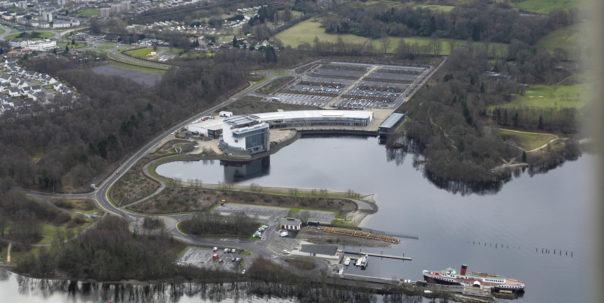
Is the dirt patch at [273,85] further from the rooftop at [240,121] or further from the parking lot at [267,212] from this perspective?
the parking lot at [267,212]

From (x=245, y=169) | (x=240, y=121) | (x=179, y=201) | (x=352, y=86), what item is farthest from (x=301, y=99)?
(x=179, y=201)

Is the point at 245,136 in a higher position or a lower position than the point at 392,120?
lower

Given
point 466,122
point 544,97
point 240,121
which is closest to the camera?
point 240,121

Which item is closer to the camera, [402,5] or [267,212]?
[267,212]

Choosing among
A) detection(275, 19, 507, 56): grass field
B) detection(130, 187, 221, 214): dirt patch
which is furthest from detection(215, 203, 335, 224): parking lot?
detection(275, 19, 507, 56): grass field

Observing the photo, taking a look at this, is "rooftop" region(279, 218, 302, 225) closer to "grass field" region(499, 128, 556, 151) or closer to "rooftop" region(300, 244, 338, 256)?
"rooftop" region(300, 244, 338, 256)

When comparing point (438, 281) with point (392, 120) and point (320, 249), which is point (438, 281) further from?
point (392, 120)
